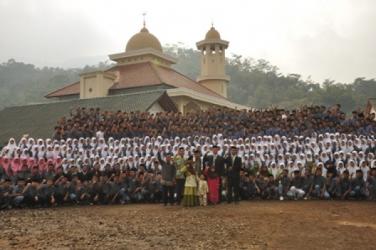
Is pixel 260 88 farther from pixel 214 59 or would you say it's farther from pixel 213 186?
pixel 213 186

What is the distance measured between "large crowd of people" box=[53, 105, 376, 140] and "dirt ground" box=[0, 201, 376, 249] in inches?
154

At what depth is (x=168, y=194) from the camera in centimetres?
1232

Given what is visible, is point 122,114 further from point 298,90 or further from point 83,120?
point 298,90

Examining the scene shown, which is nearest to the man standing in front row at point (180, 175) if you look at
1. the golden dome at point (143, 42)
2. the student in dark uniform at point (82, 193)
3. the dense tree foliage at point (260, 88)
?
the student in dark uniform at point (82, 193)

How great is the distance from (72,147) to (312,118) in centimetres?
760

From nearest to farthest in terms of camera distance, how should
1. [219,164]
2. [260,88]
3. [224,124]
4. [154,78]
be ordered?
[219,164], [224,124], [154,78], [260,88]

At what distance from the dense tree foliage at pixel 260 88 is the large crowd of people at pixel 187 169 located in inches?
1447

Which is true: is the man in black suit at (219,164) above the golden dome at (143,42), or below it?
below

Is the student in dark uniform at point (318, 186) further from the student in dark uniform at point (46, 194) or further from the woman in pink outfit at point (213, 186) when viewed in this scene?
the student in dark uniform at point (46, 194)

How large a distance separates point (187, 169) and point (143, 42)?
73.4ft

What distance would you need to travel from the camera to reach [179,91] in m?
26.5

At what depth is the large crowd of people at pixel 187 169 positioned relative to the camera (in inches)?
481

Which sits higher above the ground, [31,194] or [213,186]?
[213,186]

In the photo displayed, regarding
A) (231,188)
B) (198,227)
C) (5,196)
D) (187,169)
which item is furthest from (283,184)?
(5,196)
